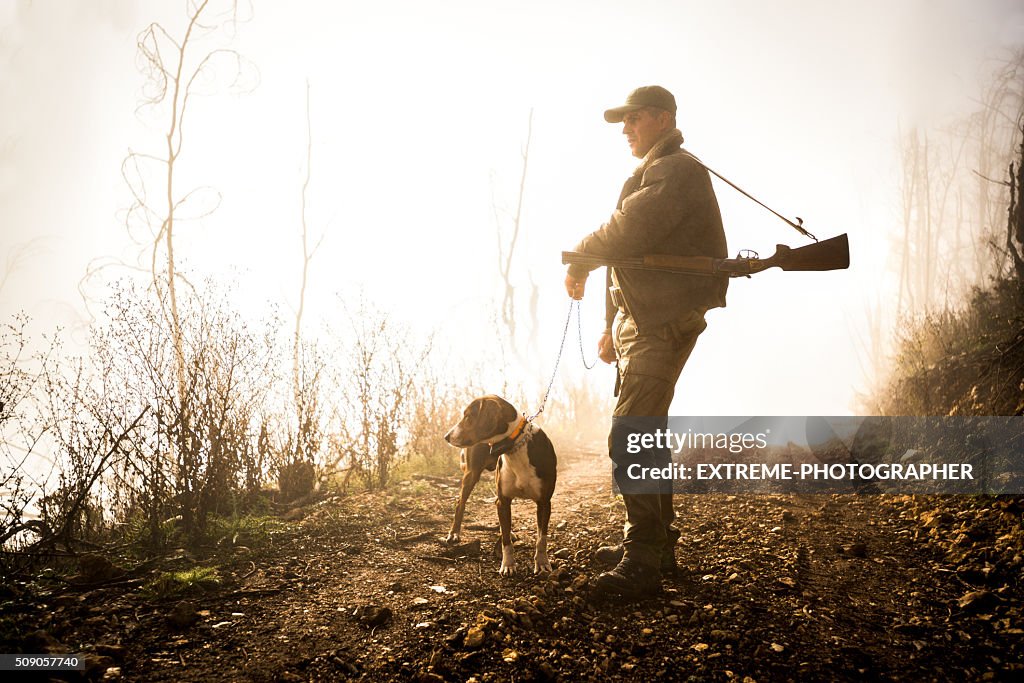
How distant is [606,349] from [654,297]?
29.7 inches

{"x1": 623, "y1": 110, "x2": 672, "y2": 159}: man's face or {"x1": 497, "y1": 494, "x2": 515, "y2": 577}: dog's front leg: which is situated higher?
{"x1": 623, "y1": 110, "x2": 672, "y2": 159}: man's face

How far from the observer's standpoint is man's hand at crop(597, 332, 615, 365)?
3896 millimetres

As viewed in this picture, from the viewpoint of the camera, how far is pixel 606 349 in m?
3.92

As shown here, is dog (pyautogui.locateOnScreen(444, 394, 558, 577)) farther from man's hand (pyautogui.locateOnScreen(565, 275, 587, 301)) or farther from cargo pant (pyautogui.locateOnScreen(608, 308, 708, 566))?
man's hand (pyautogui.locateOnScreen(565, 275, 587, 301))

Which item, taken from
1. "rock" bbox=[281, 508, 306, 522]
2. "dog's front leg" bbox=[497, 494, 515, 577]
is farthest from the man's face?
"rock" bbox=[281, 508, 306, 522]

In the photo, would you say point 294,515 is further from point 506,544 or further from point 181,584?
point 506,544

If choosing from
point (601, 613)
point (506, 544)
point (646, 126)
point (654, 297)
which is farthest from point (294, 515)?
point (646, 126)

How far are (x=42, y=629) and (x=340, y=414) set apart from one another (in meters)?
3.78

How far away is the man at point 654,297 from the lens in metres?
3.16

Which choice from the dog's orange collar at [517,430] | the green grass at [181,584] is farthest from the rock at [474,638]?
the green grass at [181,584]

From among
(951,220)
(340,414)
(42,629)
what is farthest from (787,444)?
(951,220)

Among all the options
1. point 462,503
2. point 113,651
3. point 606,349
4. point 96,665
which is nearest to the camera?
point 96,665

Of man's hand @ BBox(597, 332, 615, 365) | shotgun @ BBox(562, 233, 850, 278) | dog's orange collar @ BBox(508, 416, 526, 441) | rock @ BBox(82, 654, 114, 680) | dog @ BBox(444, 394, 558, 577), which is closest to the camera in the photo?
rock @ BBox(82, 654, 114, 680)

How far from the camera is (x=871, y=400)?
12617mm
